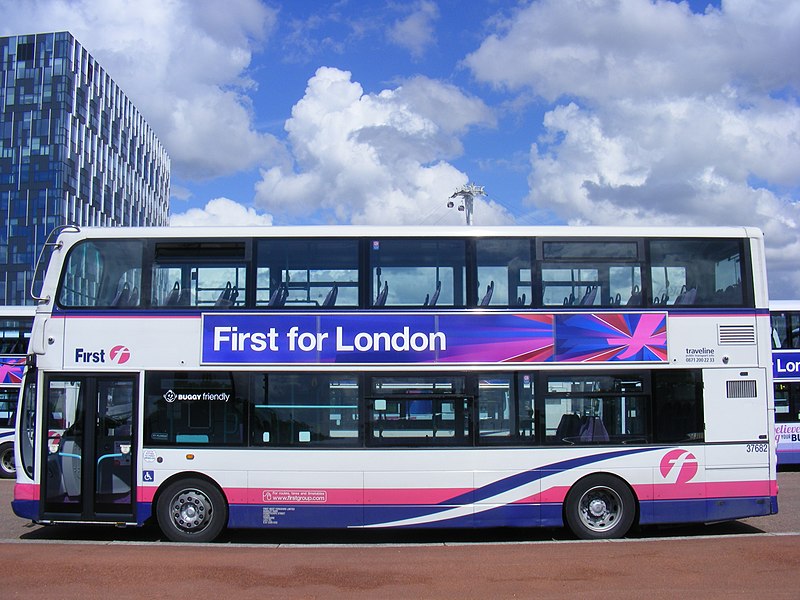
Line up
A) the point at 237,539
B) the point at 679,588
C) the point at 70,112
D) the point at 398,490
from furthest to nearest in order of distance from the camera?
1. the point at 70,112
2. the point at 237,539
3. the point at 398,490
4. the point at 679,588

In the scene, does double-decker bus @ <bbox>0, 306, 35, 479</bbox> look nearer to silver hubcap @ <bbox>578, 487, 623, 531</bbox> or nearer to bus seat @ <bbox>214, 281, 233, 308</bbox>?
bus seat @ <bbox>214, 281, 233, 308</bbox>

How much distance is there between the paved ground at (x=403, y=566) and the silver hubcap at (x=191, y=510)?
1.37 feet

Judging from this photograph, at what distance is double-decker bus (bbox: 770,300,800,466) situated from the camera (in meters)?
19.1

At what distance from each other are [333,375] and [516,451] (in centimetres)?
273

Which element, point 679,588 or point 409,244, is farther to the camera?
point 409,244

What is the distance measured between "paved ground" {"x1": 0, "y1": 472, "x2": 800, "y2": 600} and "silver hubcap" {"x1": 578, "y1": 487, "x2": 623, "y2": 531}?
0.43 m

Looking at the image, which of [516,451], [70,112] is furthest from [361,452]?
[70,112]

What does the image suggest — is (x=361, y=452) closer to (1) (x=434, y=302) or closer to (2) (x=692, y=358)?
(1) (x=434, y=302)

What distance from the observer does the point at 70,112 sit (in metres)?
73.7

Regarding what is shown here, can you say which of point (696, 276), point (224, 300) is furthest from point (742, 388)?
point (224, 300)

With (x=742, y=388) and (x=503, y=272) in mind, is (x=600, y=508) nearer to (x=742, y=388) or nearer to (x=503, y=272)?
(x=742, y=388)

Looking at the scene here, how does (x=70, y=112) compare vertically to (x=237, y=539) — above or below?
above

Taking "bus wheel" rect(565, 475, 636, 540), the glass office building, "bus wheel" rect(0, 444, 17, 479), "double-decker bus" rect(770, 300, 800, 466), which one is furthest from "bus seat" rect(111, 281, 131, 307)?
the glass office building

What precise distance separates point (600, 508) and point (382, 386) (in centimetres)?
351
